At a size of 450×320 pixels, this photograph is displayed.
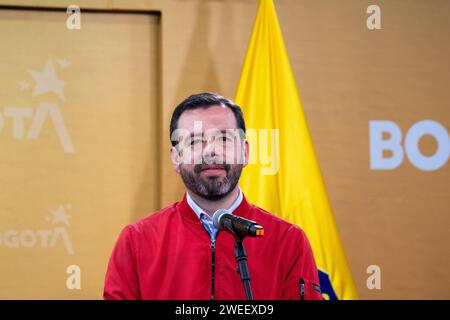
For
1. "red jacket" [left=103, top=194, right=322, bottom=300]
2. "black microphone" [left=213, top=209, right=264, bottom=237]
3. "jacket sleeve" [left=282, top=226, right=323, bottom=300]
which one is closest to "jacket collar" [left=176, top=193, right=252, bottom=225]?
"red jacket" [left=103, top=194, right=322, bottom=300]

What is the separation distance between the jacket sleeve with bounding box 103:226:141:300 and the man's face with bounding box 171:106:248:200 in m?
0.26

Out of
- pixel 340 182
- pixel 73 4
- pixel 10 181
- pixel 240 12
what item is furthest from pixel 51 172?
pixel 340 182

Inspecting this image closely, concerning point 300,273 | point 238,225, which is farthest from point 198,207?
point 238,225

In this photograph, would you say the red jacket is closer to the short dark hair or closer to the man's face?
the man's face

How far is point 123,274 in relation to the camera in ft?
6.09

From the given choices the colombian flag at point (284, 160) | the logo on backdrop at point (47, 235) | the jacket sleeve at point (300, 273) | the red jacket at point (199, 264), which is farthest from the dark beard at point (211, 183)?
the logo on backdrop at point (47, 235)

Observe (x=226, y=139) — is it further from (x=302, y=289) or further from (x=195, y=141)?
(x=302, y=289)

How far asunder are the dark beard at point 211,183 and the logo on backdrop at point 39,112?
1.50m

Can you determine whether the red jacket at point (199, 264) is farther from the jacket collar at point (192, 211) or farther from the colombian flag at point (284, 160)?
the colombian flag at point (284, 160)

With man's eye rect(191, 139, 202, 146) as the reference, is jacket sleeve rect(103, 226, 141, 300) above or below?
below

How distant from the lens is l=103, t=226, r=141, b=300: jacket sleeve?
1802mm

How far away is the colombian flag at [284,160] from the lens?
2.95 metres

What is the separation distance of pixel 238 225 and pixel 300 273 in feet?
1.77
